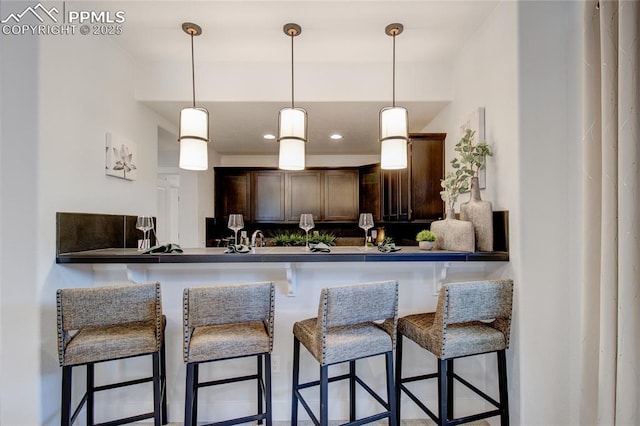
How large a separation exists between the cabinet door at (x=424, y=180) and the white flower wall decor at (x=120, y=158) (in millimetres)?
2384

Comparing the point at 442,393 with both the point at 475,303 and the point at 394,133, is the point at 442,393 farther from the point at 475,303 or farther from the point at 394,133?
the point at 394,133

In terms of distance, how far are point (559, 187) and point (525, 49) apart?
793mm

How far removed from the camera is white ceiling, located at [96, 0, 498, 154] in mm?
1926

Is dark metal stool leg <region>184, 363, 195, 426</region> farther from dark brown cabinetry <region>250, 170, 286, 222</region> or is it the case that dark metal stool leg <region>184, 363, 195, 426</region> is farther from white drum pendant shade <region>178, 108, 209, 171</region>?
dark brown cabinetry <region>250, 170, 286, 222</region>

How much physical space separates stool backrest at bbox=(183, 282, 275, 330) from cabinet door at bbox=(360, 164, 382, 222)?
2.86 metres

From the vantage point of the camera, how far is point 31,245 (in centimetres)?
168

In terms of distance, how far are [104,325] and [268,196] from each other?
3.47 metres

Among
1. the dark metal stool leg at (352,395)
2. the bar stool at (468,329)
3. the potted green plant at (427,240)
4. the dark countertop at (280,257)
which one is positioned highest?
the potted green plant at (427,240)

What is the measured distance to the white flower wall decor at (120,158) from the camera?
88.2 inches

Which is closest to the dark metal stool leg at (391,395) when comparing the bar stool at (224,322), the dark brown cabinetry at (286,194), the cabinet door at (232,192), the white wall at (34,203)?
the bar stool at (224,322)

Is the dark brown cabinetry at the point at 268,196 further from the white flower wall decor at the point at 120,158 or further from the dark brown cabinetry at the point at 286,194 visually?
the white flower wall decor at the point at 120,158

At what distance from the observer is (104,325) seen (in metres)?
1.53

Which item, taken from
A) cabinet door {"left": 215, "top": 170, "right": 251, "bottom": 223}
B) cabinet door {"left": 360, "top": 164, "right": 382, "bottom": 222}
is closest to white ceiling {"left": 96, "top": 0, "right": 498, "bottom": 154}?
cabinet door {"left": 360, "top": 164, "right": 382, "bottom": 222}

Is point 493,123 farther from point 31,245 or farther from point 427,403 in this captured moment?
point 31,245
